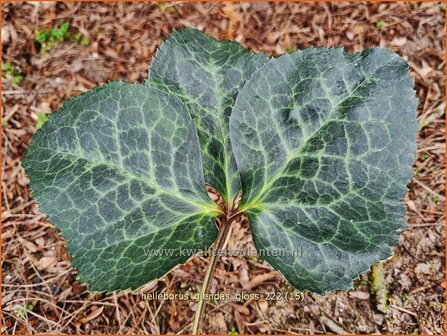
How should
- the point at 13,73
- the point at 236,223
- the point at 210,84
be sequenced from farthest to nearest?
the point at 13,73 < the point at 236,223 < the point at 210,84

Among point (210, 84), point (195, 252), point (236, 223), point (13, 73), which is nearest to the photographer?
point (195, 252)

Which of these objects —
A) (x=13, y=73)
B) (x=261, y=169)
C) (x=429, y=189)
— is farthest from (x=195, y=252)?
(x=13, y=73)

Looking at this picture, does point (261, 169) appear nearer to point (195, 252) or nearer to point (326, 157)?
point (326, 157)

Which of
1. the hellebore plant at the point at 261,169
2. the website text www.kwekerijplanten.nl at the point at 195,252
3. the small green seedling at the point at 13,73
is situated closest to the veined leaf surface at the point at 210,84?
the hellebore plant at the point at 261,169

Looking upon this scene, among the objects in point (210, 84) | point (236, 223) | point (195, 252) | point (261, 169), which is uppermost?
point (210, 84)

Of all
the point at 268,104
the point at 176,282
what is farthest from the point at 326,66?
the point at 176,282

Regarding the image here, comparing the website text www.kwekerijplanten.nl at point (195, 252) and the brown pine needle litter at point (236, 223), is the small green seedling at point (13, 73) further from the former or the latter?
the website text www.kwekerijplanten.nl at point (195, 252)

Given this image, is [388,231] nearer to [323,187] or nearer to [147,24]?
[323,187]
